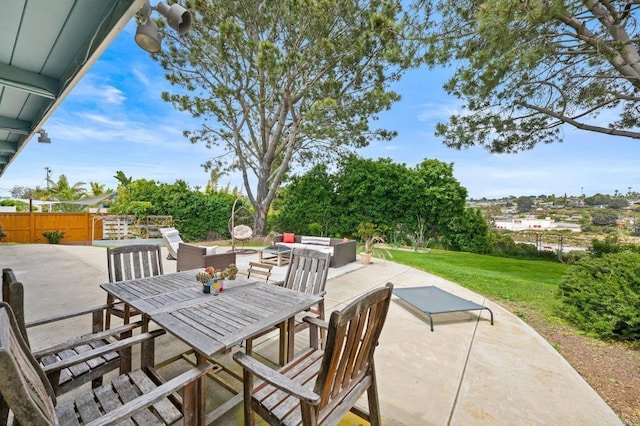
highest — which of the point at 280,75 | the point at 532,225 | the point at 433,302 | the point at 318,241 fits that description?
the point at 280,75

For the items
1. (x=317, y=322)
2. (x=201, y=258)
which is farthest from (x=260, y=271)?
(x=317, y=322)

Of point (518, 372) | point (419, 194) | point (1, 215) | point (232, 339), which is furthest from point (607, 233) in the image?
point (1, 215)

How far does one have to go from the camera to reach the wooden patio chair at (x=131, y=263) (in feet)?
9.47

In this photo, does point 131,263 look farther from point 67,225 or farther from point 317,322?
point 67,225

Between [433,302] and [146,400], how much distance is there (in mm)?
3655

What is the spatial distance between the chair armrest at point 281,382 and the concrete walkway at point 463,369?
2.45ft

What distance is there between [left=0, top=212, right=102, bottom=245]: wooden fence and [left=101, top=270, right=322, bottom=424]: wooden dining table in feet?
42.6

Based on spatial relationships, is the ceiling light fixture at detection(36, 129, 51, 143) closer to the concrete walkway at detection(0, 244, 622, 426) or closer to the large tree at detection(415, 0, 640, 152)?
the concrete walkway at detection(0, 244, 622, 426)

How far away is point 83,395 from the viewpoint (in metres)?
1.49

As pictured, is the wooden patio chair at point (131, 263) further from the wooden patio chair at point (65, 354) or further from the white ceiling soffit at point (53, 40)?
the white ceiling soffit at point (53, 40)

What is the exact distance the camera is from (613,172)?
48.1 ft

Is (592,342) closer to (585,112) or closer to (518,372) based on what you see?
(518,372)

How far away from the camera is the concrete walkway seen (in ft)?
6.62

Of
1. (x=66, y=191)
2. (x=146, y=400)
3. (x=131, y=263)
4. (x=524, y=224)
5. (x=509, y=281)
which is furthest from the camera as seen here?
(x=66, y=191)
